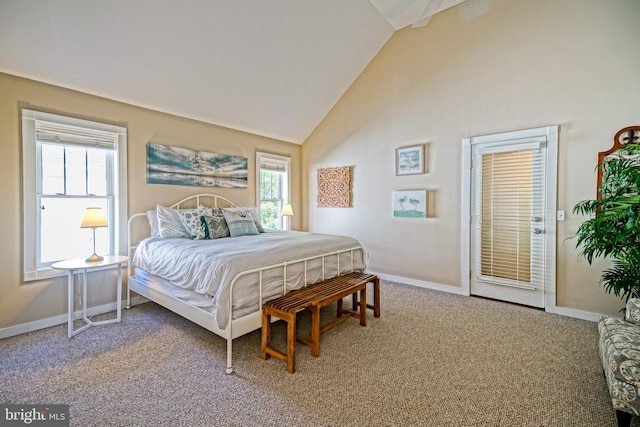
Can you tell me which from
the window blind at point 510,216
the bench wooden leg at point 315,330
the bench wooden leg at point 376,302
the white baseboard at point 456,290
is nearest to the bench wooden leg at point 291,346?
the bench wooden leg at point 315,330

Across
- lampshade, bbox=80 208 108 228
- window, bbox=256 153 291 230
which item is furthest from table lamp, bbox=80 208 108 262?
window, bbox=256 153 291 230

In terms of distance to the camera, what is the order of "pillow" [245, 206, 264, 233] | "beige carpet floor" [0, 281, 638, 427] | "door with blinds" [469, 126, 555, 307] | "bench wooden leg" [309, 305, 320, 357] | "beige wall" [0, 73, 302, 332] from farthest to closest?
1. "pillow" [245, 206, 264, 233]
2. "door with blinds" [469, 126, 555, 307]
3. "beige wall" [0, 73, 302, 332]
4. "bench wooden leg" [309, 305, 320, 357]
5. "beige carpet floor" [0, 281, 638, 427]

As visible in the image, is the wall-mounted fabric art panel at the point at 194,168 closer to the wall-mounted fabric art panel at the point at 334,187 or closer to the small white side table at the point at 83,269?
the small white side table at the point at 83,269

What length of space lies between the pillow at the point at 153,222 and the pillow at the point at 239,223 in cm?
81

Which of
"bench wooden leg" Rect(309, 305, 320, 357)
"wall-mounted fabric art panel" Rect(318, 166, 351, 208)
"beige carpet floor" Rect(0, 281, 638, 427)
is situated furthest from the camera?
"wall-mounted fabric art panel" Rect(318, 166, 351, 208)

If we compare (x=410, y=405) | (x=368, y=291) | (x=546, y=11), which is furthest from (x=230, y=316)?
(x=546, y=11)

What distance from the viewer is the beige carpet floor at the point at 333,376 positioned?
1.77m

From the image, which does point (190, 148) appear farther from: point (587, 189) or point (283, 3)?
point (587, 189)

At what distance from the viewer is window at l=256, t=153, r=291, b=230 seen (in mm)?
5273

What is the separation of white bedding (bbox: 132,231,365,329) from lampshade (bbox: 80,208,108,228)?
53cm

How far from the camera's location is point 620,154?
296 centimetres

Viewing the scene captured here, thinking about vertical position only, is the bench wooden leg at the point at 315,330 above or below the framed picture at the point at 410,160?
below

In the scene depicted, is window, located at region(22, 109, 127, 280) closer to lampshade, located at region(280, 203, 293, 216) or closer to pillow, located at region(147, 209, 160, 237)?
pillow, located at region(147, 209, 160, 237)

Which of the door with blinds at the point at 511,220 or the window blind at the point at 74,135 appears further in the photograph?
the door with blinds at the point at 511,220
